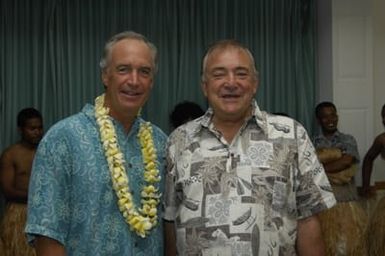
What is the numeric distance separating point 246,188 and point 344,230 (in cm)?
288

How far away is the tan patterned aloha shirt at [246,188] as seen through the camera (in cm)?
221

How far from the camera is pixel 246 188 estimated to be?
2.22 m

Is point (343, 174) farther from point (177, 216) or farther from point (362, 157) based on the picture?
point (177, 216)

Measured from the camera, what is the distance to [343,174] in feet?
16.3

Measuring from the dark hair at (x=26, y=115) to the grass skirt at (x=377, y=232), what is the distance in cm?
258

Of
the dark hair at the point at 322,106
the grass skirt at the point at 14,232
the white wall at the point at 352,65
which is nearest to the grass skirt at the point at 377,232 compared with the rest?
the white wall at the point at 352,65

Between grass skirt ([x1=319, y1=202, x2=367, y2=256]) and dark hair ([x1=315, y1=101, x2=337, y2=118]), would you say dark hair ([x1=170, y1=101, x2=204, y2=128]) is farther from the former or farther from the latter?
grass skirt ([x1=319, y1=202, x2=367, y2=256])

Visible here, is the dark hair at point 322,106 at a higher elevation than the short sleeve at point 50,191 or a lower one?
higher

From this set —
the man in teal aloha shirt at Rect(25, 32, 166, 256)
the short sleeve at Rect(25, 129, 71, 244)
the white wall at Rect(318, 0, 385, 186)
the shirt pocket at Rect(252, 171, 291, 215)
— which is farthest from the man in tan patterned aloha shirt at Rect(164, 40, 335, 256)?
the white wall at Rect(318, 0, 385, 186)

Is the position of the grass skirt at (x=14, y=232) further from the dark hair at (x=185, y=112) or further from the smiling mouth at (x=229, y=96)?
the smiling mouth at (x=229, y=96)

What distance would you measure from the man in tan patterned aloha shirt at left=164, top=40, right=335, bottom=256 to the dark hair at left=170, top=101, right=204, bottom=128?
114 inches

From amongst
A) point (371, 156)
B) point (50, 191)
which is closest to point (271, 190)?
point (50, 191)

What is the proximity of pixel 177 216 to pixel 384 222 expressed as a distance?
285 cm

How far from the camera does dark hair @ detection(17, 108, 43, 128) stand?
5.01 meters
